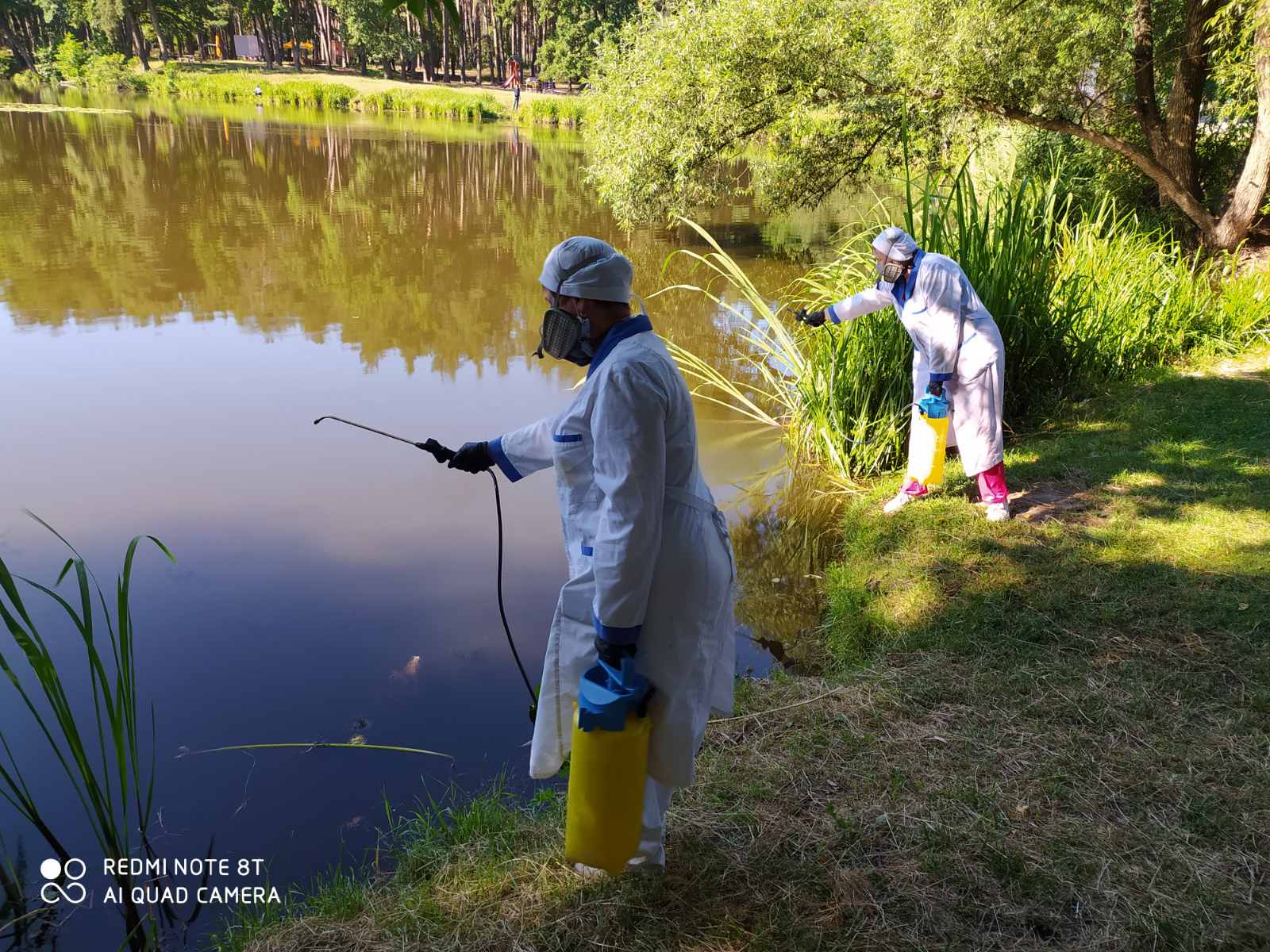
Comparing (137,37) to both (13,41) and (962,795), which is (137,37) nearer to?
(13,41)

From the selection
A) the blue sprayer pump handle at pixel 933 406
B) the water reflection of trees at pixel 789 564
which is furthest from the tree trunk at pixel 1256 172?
the water reflection of trees at pixel 789 564

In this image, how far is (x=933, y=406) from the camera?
4.86 metres

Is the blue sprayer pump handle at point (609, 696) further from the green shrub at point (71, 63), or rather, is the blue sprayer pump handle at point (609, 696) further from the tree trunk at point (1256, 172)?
the green shrub at point (71, 63)

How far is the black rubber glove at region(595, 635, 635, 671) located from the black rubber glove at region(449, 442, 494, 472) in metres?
0.79

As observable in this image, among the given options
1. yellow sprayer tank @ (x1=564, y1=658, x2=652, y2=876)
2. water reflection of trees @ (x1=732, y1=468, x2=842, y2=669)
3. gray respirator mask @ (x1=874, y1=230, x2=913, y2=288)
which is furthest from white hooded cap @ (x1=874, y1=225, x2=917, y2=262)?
yellow sprayer tank @ (x1=564, y1=658, x2=652, y2=876)

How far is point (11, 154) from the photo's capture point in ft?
61.5

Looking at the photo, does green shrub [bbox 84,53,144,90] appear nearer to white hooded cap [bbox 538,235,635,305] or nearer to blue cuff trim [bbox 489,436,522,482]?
blue cuff trim [bbox 489,436,522,482]

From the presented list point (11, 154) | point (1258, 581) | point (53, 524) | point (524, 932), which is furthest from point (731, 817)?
point (11, 154)

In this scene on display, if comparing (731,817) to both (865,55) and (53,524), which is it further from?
(865,55)

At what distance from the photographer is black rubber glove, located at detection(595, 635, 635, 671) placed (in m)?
2.13

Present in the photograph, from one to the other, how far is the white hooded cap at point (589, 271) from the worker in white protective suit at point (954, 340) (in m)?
2.94

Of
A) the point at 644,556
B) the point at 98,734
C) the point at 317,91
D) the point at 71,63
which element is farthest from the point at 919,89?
the point at 71,63

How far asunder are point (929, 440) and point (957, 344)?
1.89 feet

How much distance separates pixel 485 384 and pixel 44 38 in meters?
70.8
